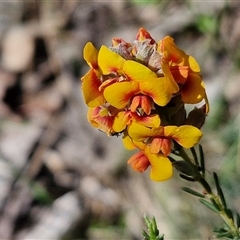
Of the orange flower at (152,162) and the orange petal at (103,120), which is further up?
the orange petal at (103,120)

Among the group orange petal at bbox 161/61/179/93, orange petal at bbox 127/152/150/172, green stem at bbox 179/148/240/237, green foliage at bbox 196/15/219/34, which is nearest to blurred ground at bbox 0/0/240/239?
green foliage at bbox 196/15/219/34

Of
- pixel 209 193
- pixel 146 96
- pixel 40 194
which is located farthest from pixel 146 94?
pixel 40 194

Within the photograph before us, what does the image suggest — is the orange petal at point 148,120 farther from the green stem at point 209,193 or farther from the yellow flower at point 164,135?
the green stem at point 209,193

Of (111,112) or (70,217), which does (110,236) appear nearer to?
(70,217)

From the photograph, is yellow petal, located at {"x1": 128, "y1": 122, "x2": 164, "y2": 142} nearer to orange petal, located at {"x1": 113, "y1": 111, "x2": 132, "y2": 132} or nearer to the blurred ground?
orange petal, located at {"x1": 113, "y1": 111, "x2": 132, "y2": 132}

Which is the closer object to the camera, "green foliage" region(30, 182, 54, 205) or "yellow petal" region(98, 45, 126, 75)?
"yellow petal" region(98, 45, 126, 75)

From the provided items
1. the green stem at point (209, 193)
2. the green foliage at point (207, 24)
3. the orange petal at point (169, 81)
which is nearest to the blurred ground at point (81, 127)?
the green foliage at point (207, 24)

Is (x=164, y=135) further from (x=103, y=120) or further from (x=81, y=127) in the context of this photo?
(x=81, y=127)

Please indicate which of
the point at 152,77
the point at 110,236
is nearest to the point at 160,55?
the point at 152,77

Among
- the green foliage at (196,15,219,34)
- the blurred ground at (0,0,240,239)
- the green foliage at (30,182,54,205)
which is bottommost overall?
the green foliage at (30,182,54,205)

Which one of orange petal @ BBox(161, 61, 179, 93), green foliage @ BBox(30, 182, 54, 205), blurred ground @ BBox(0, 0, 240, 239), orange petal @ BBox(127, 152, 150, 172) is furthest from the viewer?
green foliage @ BBox(30, 182, 54, 205)
